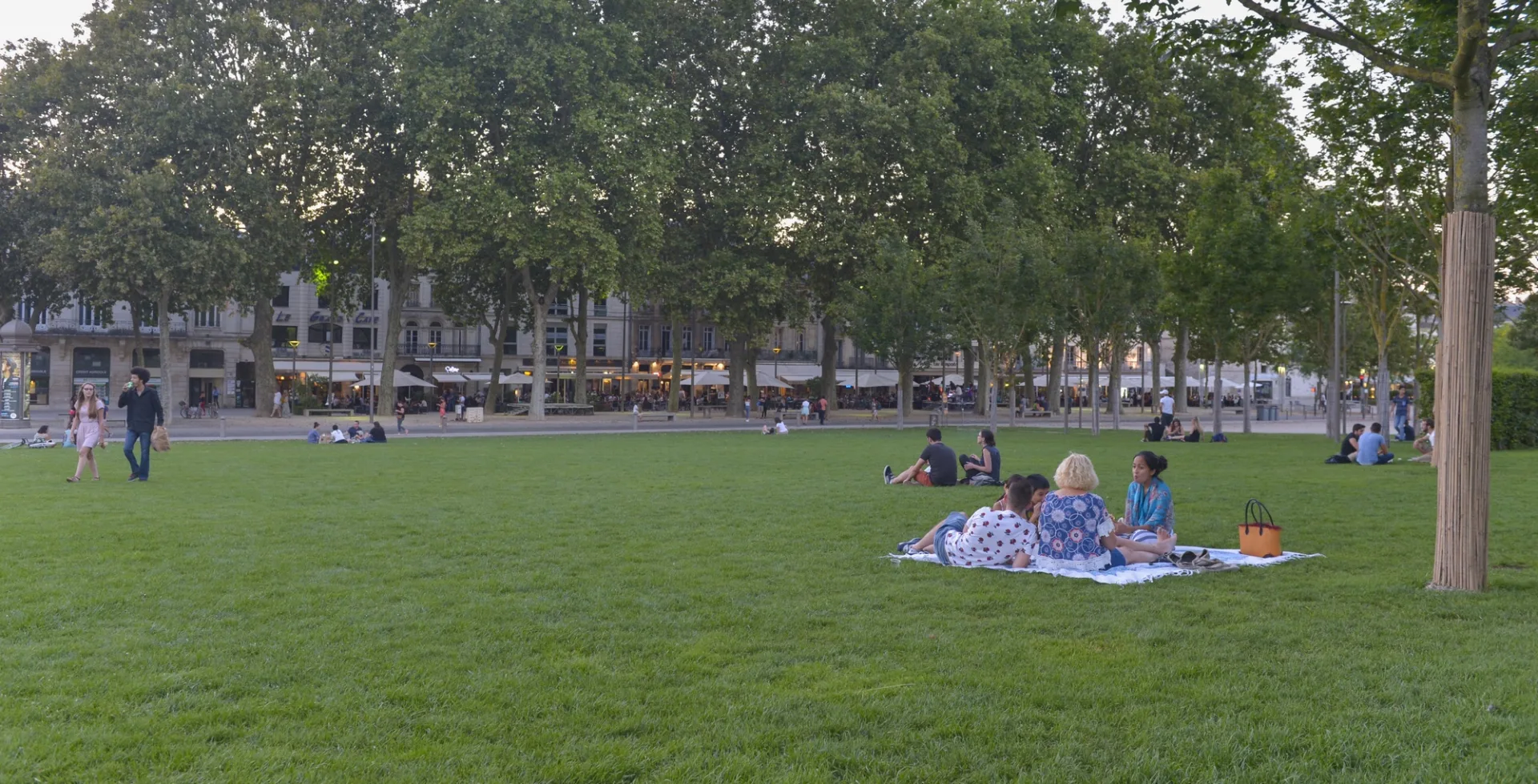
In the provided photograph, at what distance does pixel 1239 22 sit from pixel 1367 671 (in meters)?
6.13

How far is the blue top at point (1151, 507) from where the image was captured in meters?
10.8

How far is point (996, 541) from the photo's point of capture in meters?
9.59

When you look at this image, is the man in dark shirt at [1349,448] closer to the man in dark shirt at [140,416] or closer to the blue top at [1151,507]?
the blue top at [1151,507]

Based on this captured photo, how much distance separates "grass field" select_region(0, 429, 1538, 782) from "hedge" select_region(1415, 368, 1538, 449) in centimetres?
1756

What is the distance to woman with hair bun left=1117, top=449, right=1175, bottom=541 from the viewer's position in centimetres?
1072

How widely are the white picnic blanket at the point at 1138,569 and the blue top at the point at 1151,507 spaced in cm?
26

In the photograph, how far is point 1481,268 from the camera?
8758 millimetres

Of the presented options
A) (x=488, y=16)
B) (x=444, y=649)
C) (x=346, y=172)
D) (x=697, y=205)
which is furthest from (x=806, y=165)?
(x=444, y=649)

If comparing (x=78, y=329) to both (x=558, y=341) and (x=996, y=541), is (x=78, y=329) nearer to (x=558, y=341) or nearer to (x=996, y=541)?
(x=558, y=341)

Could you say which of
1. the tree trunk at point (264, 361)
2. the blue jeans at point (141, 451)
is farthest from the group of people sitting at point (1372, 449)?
the tree trunk at point (264, 361)

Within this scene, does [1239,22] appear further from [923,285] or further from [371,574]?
[923,285]

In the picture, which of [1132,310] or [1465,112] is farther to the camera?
[1132,310]

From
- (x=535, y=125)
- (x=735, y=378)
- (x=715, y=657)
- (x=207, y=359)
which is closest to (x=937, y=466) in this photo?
(x=715, y=657)

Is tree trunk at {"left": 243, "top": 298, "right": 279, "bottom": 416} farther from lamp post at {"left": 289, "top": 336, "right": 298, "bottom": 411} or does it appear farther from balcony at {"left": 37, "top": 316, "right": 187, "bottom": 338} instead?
balcony at {"left": 37, "top": 316, "right": 187, "bottom": 338}
